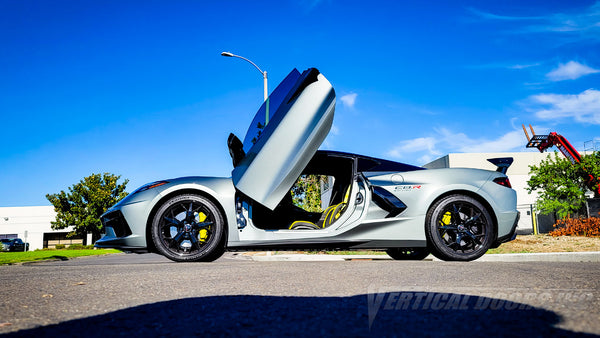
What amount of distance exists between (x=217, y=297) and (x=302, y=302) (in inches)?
20.5

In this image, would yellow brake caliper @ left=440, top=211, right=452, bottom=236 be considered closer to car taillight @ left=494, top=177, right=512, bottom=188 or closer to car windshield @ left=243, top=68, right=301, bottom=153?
car taillight @ left=494, top=177, right=512, bottom=188

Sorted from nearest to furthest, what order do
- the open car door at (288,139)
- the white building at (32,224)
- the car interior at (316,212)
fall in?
the open car door at (288,139), the car interior at (316,212), the white building at (32,224)

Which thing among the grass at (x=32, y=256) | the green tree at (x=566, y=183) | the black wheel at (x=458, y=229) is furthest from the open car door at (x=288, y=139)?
the green tree at (x=566, y=183)

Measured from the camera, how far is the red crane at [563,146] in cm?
2169

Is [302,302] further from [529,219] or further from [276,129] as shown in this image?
[529,219]

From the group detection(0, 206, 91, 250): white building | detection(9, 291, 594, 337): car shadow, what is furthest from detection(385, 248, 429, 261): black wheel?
detection(0, 206, 91, 250): white building

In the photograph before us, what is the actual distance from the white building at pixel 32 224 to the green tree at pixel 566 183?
53247 mm

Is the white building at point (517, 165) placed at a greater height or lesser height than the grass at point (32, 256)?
greater

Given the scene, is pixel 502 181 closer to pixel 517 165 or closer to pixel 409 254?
pixel 409 254

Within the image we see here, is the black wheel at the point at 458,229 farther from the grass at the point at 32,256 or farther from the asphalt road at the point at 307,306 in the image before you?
the grass at the point at 32,256

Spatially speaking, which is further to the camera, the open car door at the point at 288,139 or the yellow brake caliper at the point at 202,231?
the yellow brake caliper at the point at 202,231

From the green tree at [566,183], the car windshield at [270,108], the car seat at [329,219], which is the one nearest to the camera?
the car windshield at [270,108]

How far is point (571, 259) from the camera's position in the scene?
7.68m

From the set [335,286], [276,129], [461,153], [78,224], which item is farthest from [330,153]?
[78,224]
